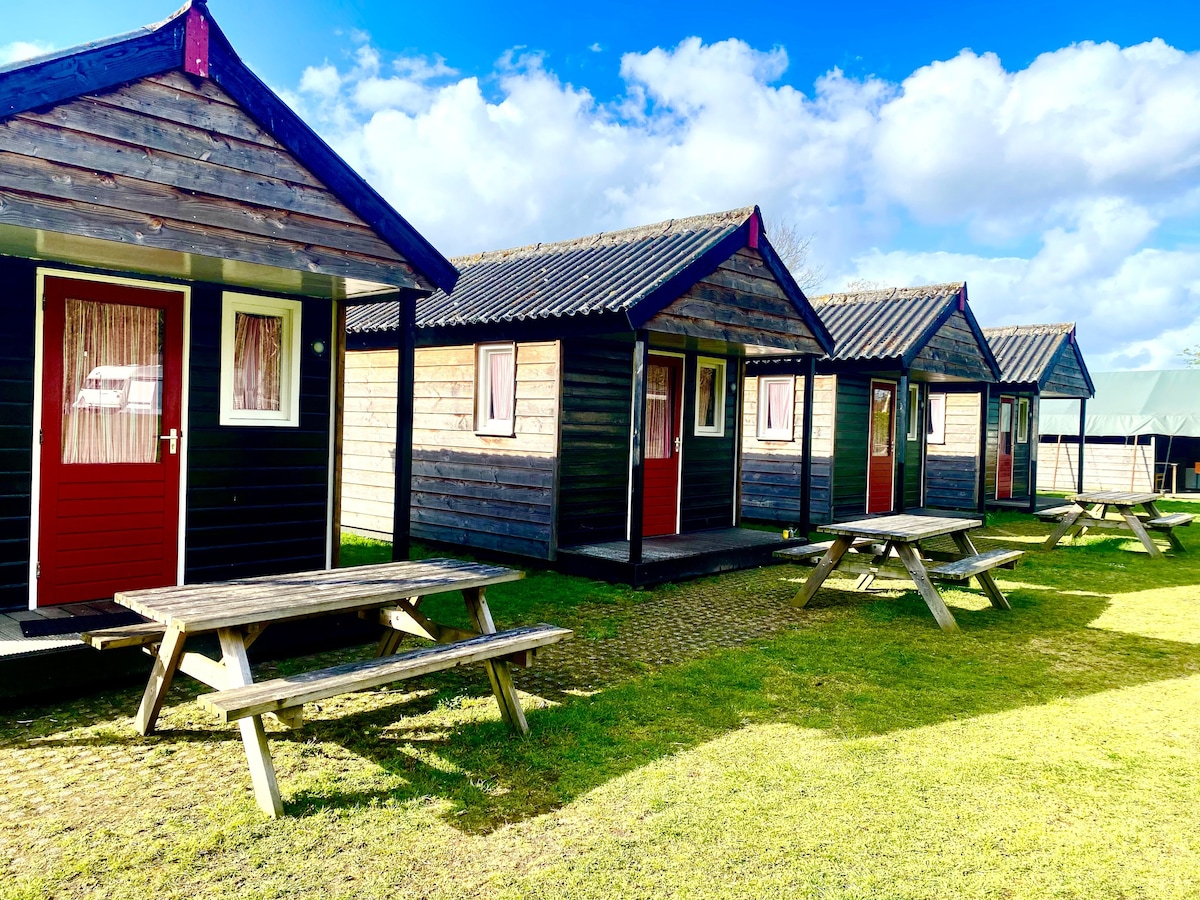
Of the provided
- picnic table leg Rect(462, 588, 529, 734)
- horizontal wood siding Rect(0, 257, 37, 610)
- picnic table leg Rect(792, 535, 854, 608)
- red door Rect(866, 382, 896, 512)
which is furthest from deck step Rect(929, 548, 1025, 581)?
horizontal wood siding Rect(0, 257, 37, 610)

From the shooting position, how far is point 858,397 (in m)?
15.2

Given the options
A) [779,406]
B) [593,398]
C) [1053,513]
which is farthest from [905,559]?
[1053,513]

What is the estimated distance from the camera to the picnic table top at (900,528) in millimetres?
7828

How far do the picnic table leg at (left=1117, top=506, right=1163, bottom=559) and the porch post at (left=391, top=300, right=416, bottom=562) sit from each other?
1117 centimetres

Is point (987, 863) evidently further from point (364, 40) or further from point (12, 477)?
point (364, 40)

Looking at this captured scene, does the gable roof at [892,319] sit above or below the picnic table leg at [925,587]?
above

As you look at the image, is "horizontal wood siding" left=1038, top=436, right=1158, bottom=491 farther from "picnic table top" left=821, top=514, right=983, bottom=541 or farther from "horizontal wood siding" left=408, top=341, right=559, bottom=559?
"horizontal wood siding" left=408, top=341, right=559, bottom=559

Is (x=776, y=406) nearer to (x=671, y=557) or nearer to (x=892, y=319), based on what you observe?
(x=892, y=319)

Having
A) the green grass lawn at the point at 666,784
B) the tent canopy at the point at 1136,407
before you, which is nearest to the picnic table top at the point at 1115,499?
the green grass lawn at the point at 666,784

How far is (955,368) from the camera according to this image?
15.3 metres

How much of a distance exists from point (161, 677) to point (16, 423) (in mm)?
2568

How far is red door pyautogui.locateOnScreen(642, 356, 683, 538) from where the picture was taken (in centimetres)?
1134

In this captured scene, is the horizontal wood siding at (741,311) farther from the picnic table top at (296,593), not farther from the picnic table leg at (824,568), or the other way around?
the picnic table top at (296,593)

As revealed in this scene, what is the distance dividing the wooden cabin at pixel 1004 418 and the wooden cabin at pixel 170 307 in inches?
551
